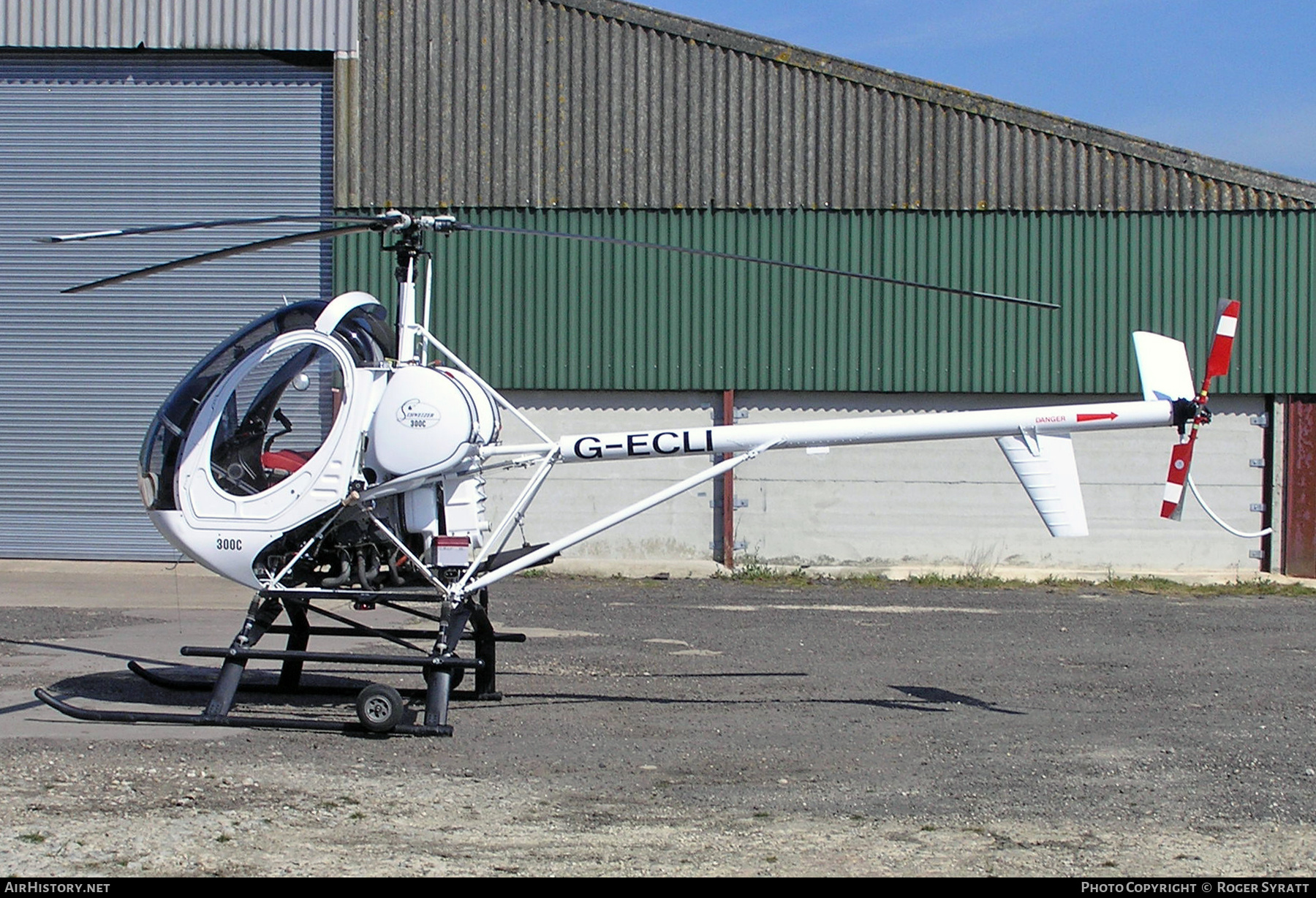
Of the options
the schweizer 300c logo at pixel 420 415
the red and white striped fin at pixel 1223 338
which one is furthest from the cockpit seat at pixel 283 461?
the red and white striped fin at pixel 1223 338

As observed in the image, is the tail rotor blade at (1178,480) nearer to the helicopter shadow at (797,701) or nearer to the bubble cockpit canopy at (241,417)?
the helicopter shadow at (797,701)

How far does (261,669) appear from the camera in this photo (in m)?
10.3

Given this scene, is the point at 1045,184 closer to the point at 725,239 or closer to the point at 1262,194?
the point at 1262,194

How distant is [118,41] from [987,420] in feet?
46.5

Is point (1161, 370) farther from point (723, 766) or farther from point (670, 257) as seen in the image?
point (670, 257)

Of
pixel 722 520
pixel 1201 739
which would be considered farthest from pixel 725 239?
pixel 1201 739

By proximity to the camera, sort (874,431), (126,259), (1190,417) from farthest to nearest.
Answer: (126,259) → (874,431) → (1190,417)

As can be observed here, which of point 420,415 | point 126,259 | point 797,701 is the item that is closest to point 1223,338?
point 797,701

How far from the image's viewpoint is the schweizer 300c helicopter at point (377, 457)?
8.23 m

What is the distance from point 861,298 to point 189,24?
31.6 feet

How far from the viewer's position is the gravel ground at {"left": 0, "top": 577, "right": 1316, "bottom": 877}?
18.5ft

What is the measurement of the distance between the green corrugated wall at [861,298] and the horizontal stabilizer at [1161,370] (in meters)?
8.78

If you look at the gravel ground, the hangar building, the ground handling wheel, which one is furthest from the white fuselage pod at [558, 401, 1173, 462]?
the hangar building

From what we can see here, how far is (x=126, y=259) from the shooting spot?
18.1m
